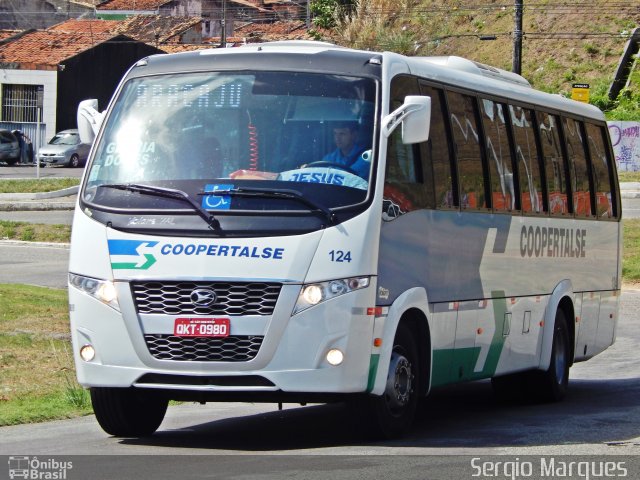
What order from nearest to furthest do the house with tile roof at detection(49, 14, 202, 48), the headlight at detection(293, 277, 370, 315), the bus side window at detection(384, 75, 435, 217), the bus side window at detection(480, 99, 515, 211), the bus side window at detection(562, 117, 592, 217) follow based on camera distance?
1. the headlight at detection(293, 277, 370, 315)
2. the bus side window at detection(384, 75, 435, 217)
3. the bus side window at detection(480, 99, 515, 211)
4. the bus side window at detection(562, 117, 592, 217)
5. the house with tile roof at detection(49, 14, 202, 48)

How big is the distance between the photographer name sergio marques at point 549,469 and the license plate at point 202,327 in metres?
1.79

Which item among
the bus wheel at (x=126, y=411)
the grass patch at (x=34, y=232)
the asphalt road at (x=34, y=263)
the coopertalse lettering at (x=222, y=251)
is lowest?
the grass patch at (x=34, y=232)

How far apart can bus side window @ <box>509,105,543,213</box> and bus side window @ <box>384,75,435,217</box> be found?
2.37 metres

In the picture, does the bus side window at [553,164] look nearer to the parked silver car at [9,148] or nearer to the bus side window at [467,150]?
the bus side window at [467,150]

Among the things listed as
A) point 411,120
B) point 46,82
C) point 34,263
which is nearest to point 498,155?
point 411,120

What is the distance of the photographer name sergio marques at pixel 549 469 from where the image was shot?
7.93 meters

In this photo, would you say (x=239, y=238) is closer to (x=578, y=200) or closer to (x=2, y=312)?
(x=578, y=200)

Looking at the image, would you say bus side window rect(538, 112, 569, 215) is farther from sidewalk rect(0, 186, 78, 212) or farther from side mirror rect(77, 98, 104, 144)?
sidewalk rect(0, 186, 78, 212)

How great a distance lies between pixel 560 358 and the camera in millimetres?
13352

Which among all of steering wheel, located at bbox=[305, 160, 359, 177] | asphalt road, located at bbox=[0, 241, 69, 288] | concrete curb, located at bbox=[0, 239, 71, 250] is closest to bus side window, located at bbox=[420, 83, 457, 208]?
steering wheel, located at bbox=[305, 160, 359, 177]

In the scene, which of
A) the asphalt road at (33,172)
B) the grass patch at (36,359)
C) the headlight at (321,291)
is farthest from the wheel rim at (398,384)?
the asphalt road at (33,172)

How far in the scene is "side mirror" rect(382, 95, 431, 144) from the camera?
9.24 meters

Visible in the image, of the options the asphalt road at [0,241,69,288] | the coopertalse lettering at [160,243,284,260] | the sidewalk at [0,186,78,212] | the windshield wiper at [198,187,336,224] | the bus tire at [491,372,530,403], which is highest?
the windshield wiper at [198,187,336,224]

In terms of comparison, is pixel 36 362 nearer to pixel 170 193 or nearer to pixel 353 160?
pixel 170 193
